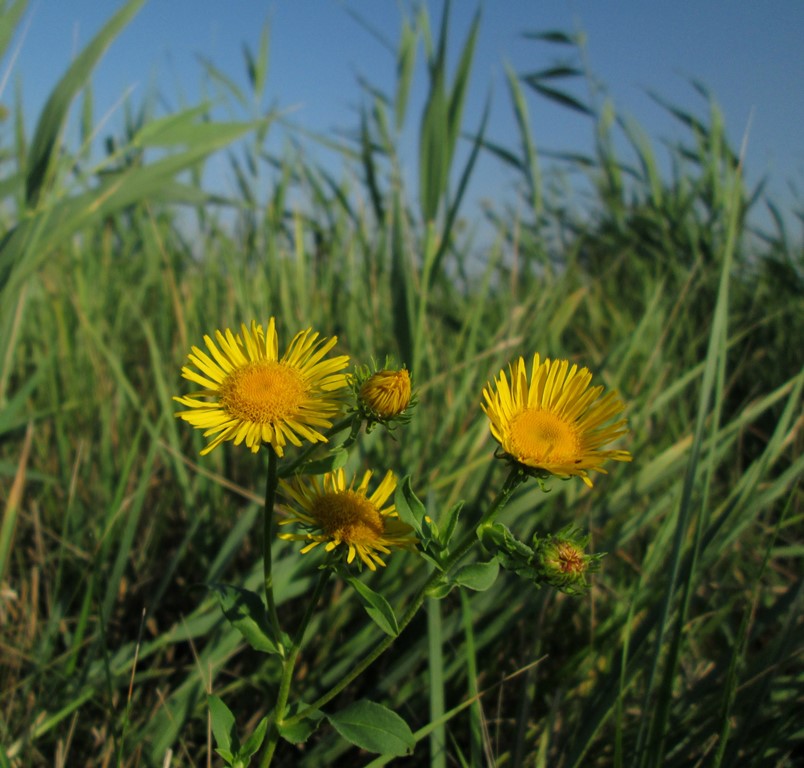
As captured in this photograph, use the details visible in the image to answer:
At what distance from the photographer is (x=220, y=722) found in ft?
2.60

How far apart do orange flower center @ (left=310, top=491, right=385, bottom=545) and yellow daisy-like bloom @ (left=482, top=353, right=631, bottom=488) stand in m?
0.18

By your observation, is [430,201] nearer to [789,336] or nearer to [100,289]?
[100,289]

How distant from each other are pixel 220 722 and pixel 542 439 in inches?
17.5

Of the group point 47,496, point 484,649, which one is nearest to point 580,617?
point 484,649

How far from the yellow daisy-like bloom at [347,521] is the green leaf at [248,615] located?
94mm

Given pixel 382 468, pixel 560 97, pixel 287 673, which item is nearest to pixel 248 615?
pixel 287 673

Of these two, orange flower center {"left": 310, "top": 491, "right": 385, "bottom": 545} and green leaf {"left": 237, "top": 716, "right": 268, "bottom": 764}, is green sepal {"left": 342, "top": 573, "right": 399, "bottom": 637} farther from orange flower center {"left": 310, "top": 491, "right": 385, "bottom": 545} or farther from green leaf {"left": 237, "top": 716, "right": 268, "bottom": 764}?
green leaf {"left": 237, "top": 716, "right": 268, "bottom": 764}

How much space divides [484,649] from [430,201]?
3.00 feet

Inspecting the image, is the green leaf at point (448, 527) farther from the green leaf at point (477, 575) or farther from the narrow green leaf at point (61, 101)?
the narrow green leaf at point (61, 101)

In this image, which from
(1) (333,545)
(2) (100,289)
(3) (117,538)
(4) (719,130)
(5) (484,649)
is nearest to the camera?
(1) (333,545)

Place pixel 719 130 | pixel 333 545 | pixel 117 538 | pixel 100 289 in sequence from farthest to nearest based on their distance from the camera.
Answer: pixel 719 130 < pixel 100 289 < pixel 117 538 < pixel 333 545

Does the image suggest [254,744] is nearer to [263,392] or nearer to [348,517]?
[348,517]

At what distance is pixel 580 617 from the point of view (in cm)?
139

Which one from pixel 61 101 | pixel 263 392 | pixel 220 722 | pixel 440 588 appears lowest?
pixel 220 722
